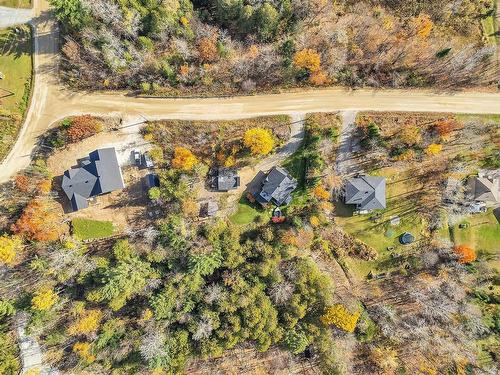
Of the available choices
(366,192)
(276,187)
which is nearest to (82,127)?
(276,187)

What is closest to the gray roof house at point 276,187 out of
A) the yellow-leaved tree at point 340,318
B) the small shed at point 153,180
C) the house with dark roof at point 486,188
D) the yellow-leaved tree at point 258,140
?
the yellow-leaved tree at point 258,140

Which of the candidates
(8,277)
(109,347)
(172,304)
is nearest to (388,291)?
(172,304)

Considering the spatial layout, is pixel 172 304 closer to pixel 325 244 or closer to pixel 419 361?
pixel 325 244

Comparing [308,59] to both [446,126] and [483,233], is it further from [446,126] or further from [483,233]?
[483,233]

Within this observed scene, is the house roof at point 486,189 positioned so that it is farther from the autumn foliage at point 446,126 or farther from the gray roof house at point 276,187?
the gray roof house at point 276,187

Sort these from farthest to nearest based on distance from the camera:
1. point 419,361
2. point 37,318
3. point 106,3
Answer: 1. point 419,361
2. point 37,318
3. point 106,3
